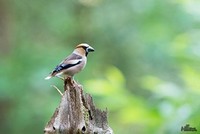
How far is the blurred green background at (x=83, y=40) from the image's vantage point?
5.98 metres

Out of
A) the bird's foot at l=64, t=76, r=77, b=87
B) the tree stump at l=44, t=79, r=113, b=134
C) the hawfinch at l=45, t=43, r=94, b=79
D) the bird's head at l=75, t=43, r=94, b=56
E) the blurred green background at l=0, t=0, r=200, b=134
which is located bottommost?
the tree stump at l=44, t=79, r=113, b=134

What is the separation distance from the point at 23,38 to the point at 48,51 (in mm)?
735

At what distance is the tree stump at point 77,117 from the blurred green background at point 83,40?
3.17m

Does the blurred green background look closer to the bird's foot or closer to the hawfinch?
the hawfinch

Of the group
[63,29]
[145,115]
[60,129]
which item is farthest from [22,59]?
[60,129]

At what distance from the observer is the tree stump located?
4.68 feet

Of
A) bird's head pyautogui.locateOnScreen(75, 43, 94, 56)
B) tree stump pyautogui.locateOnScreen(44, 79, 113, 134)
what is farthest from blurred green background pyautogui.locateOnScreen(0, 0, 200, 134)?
tree stump pyautogui.locateOnScreen(44, 79, 113, 134)

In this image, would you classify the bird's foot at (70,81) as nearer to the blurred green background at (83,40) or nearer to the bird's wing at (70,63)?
the bird's wing at (70,63)

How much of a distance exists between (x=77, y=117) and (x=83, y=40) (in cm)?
550

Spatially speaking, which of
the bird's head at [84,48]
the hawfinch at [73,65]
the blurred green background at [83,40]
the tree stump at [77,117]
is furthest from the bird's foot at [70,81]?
the blurred green background at [83,40]

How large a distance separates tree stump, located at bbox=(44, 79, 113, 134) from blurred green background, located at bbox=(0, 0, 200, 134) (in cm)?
317

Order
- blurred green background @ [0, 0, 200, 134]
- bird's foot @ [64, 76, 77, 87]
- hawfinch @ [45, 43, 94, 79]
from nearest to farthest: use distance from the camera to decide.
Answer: bird's foot @ [64, 76, 77, 87] < hawfinch @ [45, 43, 94, 79] < blurred green background @ [0, 0, 200, 134]

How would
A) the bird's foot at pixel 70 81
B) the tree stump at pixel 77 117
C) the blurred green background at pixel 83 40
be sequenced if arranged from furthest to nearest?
the blurred green background at pixel 83 40 → the bird's foot at pixel 70 81 → the tree stump at pixel 77 117

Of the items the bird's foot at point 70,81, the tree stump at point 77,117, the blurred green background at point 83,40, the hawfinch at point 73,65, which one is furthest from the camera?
the blurred green background at point 83,40
